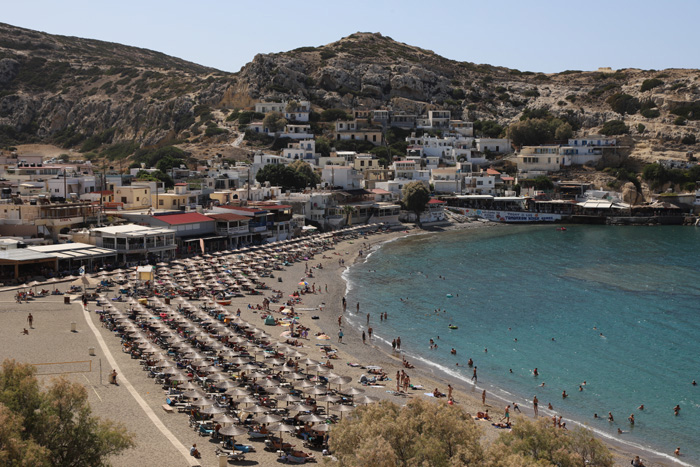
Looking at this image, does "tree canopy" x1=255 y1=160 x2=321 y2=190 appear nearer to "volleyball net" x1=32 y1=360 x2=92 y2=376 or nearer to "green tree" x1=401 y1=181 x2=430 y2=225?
"green tree" x1=401 y1=181 x2=430 y2=225

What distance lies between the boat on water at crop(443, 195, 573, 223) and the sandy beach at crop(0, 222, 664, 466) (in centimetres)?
4848

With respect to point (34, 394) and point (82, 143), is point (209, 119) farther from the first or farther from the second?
point (34, 394)

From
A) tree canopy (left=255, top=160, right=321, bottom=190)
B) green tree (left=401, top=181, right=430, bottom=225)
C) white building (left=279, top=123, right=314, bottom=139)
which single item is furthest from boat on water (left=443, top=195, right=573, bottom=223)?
white building (left=279, top=123, right=314, bottom=139)

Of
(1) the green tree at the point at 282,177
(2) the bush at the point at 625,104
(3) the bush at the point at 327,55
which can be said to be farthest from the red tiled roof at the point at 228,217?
(2) the bush at the point at 625,104

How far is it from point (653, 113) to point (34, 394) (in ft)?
440

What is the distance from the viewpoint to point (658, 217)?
96.5 meters

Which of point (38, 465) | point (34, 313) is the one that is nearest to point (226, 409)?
point (38, 465)

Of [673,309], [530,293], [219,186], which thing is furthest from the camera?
[219,186]

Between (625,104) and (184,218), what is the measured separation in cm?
10474

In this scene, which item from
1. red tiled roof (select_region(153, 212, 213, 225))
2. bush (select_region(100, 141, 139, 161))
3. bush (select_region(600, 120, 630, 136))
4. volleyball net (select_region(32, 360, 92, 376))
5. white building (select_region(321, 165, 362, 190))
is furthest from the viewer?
bush (select_region(600, 120, 630, 136))

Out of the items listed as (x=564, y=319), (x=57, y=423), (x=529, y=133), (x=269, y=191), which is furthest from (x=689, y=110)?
(x=57, y=423)

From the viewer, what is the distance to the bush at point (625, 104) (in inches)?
5389

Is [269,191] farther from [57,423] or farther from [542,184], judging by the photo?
[57,423]

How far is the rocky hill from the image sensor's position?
5103 inches
